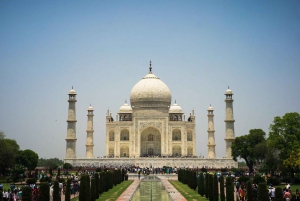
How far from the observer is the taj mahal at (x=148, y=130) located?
4672cm

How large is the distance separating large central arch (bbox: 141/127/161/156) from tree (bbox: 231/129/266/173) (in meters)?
10.8

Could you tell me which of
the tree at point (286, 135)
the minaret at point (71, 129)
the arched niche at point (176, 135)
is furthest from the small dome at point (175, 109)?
the tree at point (286, 135)

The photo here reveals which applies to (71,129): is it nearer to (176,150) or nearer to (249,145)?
(176,150)

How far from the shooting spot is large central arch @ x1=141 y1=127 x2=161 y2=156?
50.2 metres

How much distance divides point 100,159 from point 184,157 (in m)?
7.34

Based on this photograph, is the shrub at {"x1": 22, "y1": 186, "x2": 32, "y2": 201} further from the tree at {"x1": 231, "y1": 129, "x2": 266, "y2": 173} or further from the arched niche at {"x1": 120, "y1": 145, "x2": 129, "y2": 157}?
the arched niche at {"x1": 120, "y1": 145, "x2": 129, "y2": 157}

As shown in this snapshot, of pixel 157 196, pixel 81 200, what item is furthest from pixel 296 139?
pixel 81 200

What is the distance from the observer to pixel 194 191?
82.8 ft

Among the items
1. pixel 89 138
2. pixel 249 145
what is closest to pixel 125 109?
pixel 89 138

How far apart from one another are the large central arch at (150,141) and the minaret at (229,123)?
23.1 feet

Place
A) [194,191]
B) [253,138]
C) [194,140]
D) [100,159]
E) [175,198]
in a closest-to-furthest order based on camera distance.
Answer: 1. [175,198]
2. [194,191]
3. [253,138]
4. [100,159]
5. [194,140]

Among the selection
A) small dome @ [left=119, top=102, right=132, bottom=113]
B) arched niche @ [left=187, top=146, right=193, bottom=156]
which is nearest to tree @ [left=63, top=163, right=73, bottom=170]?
small dome @ [left=119, top=102, right=132, bottom=113]

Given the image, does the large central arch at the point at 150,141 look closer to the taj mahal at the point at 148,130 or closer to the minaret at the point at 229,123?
the taj mahal at the point at 148,130

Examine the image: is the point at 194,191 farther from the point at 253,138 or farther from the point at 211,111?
the point at 211,111
